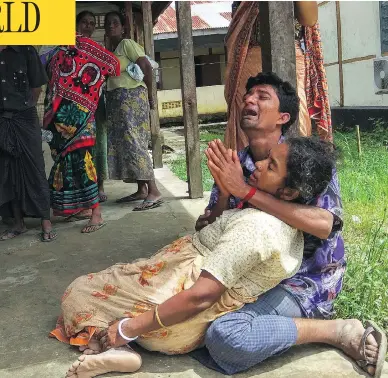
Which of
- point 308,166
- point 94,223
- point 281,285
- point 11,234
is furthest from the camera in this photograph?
point 94,223

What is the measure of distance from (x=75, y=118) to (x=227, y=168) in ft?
7.51

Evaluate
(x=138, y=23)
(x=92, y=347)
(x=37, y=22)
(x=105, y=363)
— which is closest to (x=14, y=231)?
(x=37, y=22)

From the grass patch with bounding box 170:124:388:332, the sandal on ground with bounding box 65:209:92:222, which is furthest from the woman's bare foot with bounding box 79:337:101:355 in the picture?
the sandal on ground with bounding box 65:209:92:222

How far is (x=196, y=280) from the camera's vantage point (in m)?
2.19

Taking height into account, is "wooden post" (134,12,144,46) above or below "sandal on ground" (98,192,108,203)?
above

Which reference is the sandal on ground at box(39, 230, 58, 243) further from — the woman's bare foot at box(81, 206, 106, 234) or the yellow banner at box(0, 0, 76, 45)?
the yellow banner at box(0, 0, 76, 45)

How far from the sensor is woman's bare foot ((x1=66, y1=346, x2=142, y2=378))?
2.10 metres

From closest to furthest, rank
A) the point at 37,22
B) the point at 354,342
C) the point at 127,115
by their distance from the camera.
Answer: the point at 354,342, the point at 37,22, the point at 127,115

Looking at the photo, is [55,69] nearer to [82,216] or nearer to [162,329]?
[82,216]

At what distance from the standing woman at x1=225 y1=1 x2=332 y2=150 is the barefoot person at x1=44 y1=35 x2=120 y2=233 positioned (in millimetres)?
1483

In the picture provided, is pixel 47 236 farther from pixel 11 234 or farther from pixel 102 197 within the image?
pixel 102 197

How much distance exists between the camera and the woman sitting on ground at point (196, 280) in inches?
81.6

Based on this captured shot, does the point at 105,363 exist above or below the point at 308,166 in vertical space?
below

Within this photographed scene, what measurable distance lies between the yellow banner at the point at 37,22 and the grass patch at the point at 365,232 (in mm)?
1596
